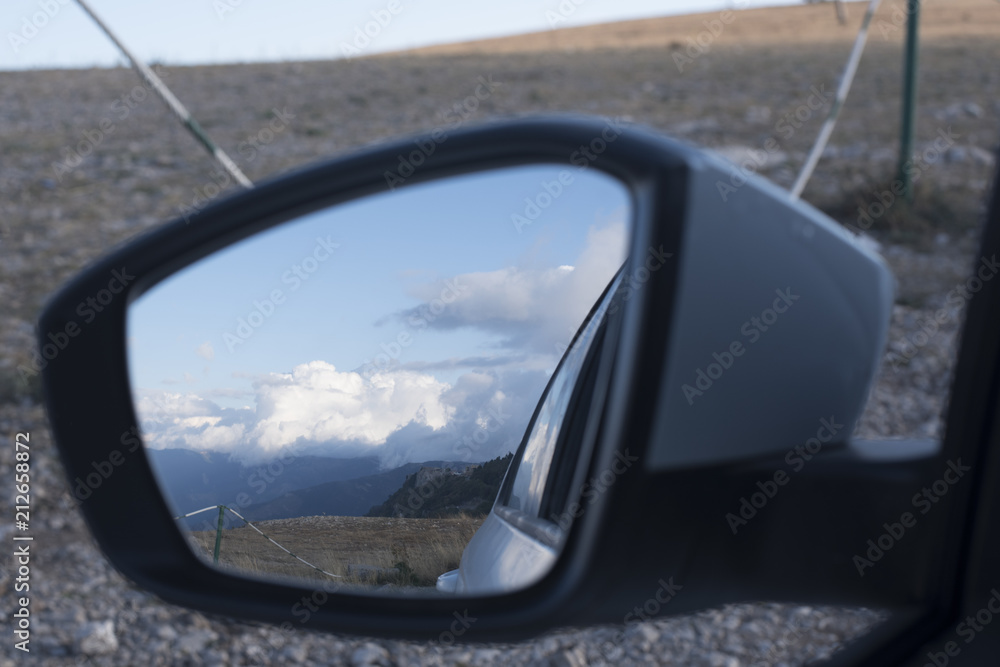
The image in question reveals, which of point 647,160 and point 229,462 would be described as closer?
point 647,160

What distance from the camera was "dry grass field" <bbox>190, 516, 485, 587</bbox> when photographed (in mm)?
1286

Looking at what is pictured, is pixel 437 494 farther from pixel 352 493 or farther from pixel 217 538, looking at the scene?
pixel 217 538

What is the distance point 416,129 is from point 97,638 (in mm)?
14991

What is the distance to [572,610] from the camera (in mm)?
1026

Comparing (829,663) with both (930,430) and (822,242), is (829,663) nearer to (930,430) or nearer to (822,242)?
(930,430)

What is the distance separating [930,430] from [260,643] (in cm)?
294

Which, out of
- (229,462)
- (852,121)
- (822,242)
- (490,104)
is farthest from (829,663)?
(490,104)

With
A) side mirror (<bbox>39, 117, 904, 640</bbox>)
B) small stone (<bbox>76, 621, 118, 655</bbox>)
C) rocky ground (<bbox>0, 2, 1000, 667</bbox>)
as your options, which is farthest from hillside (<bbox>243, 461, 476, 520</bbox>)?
small stone (<bbox>76, 621, 118, 655</bbox>)

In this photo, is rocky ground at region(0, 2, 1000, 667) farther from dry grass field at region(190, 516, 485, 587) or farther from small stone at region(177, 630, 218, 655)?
dry grass field at region(190, 516, 485, 587)

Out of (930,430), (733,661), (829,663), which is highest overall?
(930,430)

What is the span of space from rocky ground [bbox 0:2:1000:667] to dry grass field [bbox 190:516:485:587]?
50 cm

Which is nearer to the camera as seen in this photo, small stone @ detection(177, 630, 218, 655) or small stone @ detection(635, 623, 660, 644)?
small stone @ detection(635, 623, 660, 644)

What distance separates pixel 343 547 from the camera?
1.31 m

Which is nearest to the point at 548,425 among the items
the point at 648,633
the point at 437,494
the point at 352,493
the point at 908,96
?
the point at 437,494
